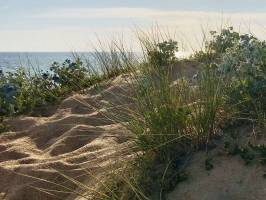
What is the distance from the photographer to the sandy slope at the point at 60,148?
12.4 feet

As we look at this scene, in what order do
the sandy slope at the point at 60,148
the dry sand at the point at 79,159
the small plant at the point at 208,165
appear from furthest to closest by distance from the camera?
the sandy slope at the point at 60,148 < the small plant at the point at 208,165 < the dry sand at the point at 79,159

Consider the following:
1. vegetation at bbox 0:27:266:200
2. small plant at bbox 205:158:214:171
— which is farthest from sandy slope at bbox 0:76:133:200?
small plant at bbox 205:158:214:171

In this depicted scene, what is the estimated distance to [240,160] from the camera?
3029 mm

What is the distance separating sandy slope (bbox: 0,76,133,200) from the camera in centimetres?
378

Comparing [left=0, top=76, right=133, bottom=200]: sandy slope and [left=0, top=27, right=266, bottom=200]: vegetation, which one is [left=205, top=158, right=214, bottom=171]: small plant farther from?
[left=0, top=76, right=133, bottom=200]: sandy slope

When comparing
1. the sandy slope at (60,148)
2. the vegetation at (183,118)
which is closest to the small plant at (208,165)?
the vegetation at (183,118)

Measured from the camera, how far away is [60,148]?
4.53m

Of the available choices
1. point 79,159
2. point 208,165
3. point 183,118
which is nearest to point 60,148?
point 79,159

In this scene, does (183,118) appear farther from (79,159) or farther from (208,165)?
(79,159)

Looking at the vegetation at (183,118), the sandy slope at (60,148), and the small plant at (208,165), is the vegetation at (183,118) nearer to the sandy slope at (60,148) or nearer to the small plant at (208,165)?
the small plant at (208,165)

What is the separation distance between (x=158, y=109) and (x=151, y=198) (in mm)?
564

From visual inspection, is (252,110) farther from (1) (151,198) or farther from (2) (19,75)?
(2) (19,75)

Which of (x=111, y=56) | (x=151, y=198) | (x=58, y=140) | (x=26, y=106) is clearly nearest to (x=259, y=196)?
(x=151, y=198)

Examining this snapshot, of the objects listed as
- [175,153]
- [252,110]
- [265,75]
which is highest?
[265,75]
